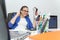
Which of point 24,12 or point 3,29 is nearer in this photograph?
point 3,29

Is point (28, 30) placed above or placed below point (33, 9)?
below

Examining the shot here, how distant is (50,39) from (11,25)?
0.62 metres

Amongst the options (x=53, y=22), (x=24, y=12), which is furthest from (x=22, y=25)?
(x=53, y=22)

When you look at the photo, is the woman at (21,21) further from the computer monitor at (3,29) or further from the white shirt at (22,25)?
the computer monitor at (3,29)

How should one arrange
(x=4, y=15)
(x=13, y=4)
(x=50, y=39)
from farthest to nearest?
(x=13, y=4), (x=50, y=39), (x=4, y=15)

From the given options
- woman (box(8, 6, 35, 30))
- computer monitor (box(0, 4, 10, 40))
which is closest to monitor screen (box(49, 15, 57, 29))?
woman (box(8, 6, 35, 30))

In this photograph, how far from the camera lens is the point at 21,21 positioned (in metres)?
1.51

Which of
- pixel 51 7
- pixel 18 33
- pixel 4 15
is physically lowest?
pixel 18 33

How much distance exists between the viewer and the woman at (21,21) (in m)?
1.49

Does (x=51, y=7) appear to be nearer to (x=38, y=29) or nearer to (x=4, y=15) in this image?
(x=38, y=29)

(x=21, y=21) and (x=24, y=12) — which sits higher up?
(x=24, y=12)

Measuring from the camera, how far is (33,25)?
153 centimetres

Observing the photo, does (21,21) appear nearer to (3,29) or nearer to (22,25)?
(22,25)

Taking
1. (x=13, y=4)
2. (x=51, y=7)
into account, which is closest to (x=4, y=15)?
(x=13, y=4)
